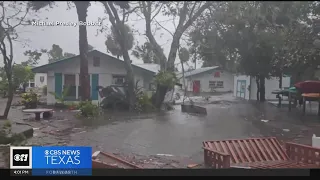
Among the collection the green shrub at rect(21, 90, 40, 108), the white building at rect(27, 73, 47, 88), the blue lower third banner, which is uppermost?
the white building at rect(27, 73, 47, 88)

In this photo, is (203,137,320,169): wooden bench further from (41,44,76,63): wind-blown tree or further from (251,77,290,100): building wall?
(41,44,76,63): wind-blown tree

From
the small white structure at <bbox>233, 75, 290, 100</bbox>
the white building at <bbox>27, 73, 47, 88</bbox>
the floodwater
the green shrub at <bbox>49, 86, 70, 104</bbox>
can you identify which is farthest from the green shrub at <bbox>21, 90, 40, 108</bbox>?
the small white structure at <bbox>233, 75, 290, 100</bbox>

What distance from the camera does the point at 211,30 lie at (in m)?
4.32

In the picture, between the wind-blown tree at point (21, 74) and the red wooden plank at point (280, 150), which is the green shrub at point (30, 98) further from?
the red wooden plank at point (280, 150)

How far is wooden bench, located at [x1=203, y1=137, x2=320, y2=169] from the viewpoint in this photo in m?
3.37

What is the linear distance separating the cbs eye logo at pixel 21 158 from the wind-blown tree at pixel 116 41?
159cm

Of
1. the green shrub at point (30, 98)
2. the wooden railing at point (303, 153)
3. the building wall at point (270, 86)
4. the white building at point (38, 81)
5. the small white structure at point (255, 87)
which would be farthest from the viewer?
the small white structure at point (255, 87)

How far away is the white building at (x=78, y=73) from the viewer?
3.84m

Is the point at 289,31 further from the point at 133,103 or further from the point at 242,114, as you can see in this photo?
the point at 133,103

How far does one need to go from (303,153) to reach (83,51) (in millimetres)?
2785

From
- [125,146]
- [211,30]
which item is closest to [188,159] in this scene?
[125,146]

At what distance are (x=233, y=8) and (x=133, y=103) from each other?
3.44m

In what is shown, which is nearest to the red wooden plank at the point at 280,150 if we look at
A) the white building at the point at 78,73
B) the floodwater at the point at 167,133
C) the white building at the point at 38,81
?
the floodwater at the point at 167,133

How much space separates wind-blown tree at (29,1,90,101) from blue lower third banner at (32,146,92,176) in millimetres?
1167
